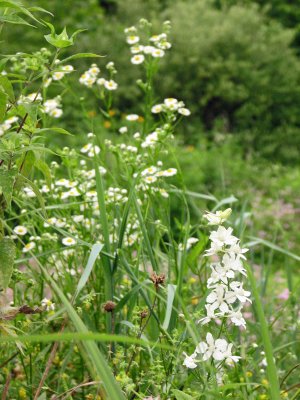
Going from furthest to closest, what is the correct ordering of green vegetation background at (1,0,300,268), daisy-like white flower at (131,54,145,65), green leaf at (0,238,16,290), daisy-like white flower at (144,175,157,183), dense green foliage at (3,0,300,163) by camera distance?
dense green foliage at (3,0,300,163), green vegetation background at (1,0,300,268), daisy-like white flower at (131,54,145,65), daisy-like white flower at (144,175,157,183), green leaf at (0,238,16,290)

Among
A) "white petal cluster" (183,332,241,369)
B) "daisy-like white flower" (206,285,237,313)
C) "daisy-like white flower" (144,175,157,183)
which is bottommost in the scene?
"daisy-like white flower" (144,175,157,183)

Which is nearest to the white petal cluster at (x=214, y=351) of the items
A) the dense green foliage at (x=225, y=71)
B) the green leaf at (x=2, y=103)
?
the green leaf at (x=2, y=103)

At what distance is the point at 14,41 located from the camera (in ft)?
29.8

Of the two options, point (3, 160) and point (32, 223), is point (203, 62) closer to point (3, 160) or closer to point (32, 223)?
point (32, 223)

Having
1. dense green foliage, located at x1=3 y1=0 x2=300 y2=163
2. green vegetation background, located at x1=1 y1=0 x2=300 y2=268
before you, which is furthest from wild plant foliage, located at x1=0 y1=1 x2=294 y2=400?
dense green foliage, located at x1=3 y1=0 x2=300 y2=163

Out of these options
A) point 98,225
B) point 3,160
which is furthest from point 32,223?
point 3,160

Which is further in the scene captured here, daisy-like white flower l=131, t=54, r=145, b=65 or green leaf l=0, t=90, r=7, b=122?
daisy-like white flower l=131, t=54, r=145, b=65

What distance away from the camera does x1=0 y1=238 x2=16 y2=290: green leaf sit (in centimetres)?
142

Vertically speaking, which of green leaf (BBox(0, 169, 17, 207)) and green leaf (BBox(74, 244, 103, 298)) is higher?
green leaf (BBox(0, 169, 17, 207))

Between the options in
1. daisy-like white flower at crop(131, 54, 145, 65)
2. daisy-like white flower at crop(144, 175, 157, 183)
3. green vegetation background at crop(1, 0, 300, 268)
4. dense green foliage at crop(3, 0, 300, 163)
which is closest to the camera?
daisy-like white flower at crop(144, 175, 157, 183)

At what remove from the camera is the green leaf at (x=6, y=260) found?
1420mm

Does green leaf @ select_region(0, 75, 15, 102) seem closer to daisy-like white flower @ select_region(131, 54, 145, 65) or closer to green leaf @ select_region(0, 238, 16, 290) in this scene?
green leaf @ select_region(0, 238, 16, 290)

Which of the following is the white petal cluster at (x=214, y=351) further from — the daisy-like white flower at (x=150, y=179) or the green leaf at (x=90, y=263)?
the daisy-like white flower at (x=150, y=179)

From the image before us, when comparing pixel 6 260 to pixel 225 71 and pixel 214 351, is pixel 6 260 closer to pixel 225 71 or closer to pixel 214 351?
pixel 214 351
